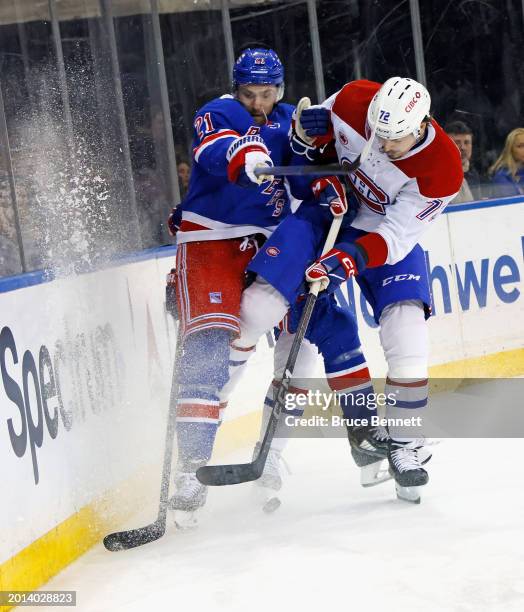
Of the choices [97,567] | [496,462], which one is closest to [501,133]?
[496,462]

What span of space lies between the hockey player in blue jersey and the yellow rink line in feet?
0.74

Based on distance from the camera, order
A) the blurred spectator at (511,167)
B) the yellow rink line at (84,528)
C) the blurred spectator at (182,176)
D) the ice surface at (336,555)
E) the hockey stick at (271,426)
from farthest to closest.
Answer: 1. the blurred spectator at (511,167)
2. the blurred spectator at (182,176)
3. the hockey stick at (271,426)
4. the yellow rink line at (84,528)
5. the ice surface at (336,555)

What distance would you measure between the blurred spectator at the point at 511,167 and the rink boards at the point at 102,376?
55 cm


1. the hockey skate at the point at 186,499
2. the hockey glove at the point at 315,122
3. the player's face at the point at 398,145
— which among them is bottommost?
the hockey skate at the point at 186,499

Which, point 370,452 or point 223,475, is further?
point 370,452

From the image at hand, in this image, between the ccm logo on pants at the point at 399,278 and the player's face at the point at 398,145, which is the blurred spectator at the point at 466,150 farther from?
the player's face at the point at 398,145

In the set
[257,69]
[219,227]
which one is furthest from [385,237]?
A: [257,69]

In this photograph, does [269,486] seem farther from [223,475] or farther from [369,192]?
[369,192]

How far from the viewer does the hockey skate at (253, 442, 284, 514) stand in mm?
3316

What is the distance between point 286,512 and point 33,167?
145cm

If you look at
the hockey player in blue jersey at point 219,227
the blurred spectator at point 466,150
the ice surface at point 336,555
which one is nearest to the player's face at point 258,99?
the hockey player in blue jersey at point 219,227

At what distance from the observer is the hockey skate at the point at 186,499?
3.10 meters

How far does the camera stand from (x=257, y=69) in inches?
126

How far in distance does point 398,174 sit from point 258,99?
45cm
